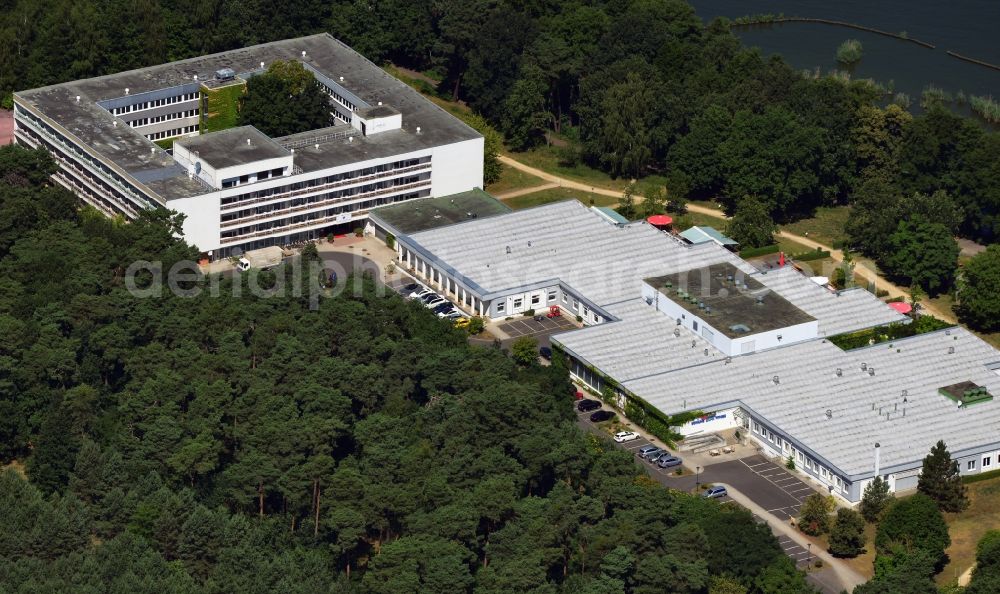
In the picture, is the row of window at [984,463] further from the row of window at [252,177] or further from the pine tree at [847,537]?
the row of window at [252,177]

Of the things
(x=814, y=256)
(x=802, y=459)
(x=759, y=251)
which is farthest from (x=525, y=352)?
(x=814, y=256)

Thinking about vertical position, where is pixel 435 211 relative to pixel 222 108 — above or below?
below

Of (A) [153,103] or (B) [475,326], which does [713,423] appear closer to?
(B) [475,326]

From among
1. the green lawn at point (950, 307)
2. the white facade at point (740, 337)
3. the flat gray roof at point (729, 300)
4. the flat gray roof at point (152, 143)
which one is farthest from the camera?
the flat gray roof at point (152, 143)

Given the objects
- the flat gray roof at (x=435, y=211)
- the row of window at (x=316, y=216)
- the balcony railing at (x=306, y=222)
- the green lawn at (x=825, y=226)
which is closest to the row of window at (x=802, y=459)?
the green lawn at (x=825, y=226)

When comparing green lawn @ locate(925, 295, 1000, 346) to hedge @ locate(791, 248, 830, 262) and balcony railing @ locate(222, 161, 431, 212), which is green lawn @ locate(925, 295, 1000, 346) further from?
balcony railing @ locate(222, 161, 431, 212)

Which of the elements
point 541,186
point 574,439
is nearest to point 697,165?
point 541,186

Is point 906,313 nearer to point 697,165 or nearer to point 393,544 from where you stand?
point 697,165
